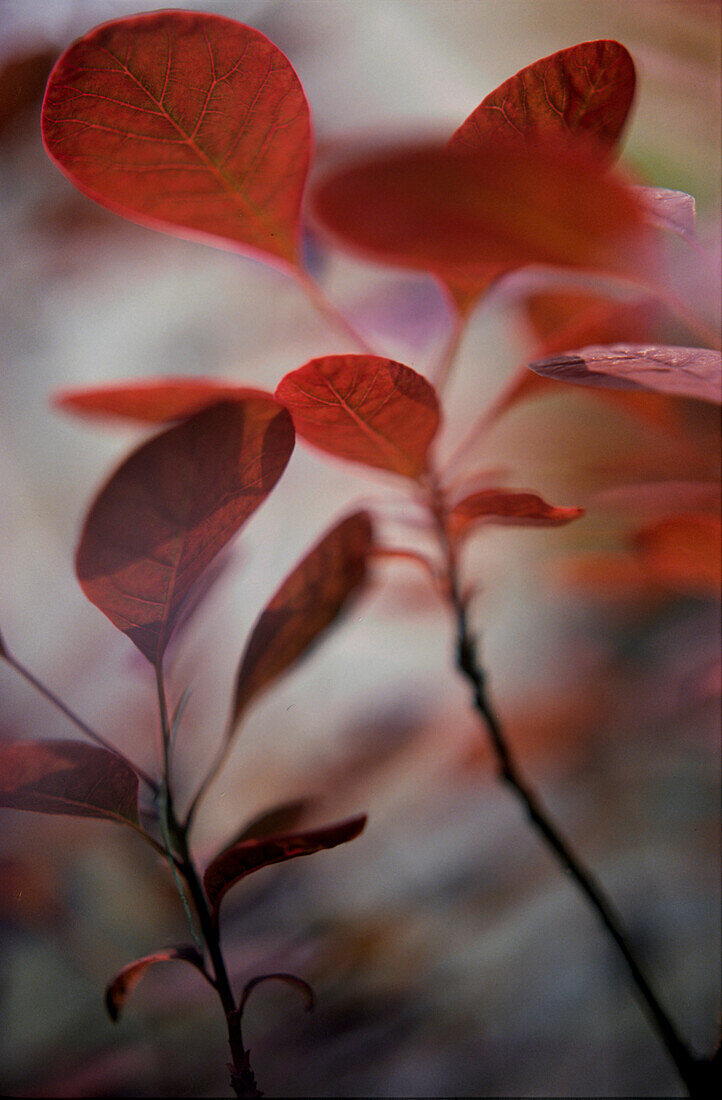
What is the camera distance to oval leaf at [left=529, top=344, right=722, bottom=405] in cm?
22

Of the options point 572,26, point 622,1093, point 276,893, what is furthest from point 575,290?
point 622,1093

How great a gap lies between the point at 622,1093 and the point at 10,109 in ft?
2.86

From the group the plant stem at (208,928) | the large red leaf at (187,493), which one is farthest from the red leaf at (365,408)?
the plant stem at (208,928)

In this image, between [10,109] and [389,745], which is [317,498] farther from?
[10,109]

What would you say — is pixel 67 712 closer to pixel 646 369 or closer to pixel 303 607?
pixel 303 607

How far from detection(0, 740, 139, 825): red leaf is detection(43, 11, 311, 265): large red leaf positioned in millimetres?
235

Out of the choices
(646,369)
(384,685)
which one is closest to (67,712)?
(646,369)

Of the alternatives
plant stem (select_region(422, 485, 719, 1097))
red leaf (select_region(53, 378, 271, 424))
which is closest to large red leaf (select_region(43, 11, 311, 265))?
red leaf (select_region(53, 378, 271, 424))

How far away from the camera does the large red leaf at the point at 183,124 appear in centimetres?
25

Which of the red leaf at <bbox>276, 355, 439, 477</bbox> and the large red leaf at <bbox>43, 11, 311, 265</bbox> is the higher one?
the large red leaf at <bbox>43, 11, 311, 265</bbox>

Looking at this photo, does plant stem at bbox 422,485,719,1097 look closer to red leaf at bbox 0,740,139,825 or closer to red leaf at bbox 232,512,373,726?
red leaf at bbox 232,512,373,726

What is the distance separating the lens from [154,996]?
19.6 inches

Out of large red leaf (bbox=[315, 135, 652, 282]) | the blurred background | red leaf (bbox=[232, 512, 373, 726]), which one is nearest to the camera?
large red leaf (bbox=[315, 135, 652, 282])

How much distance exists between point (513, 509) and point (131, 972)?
0.26 m
